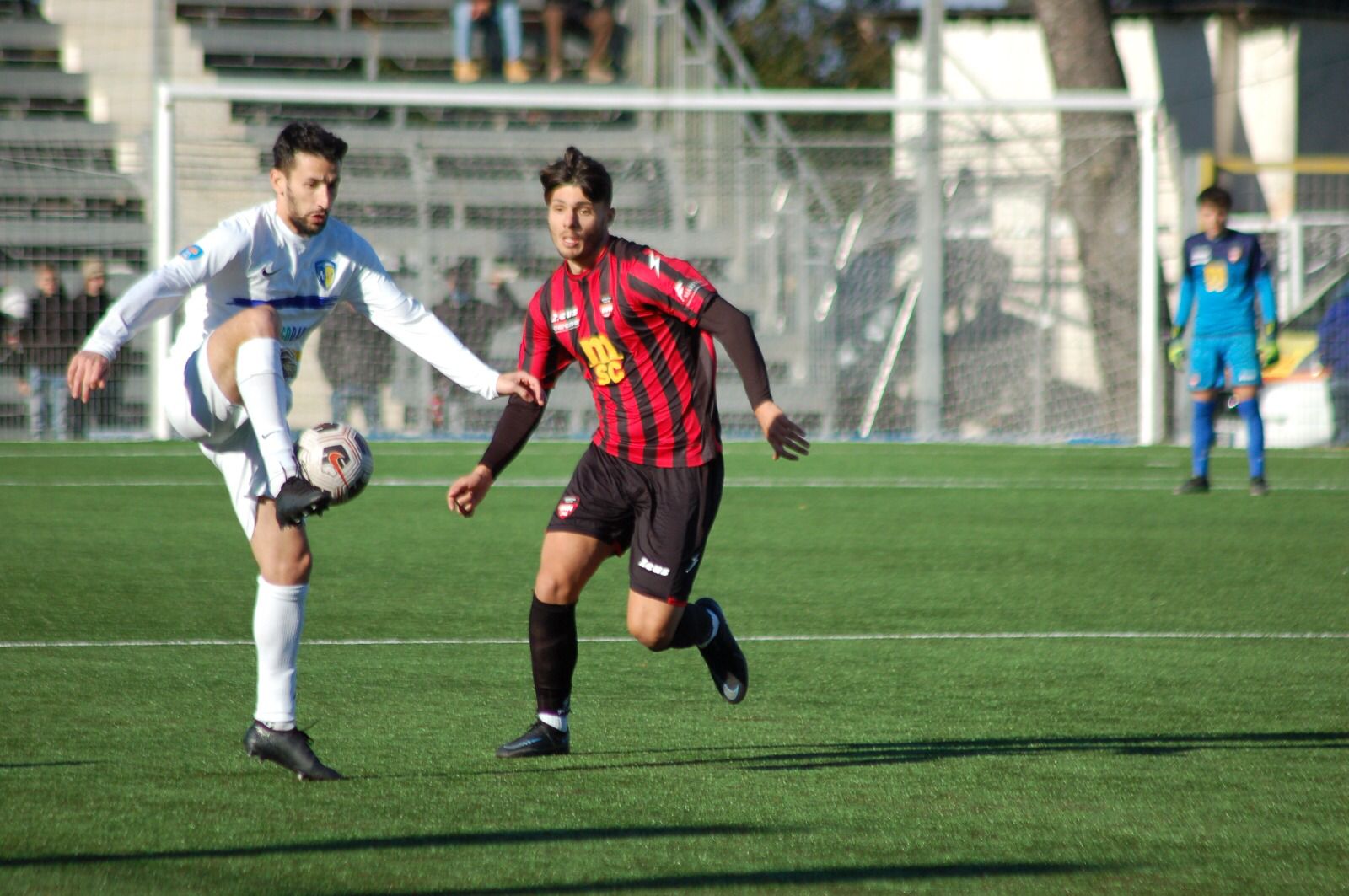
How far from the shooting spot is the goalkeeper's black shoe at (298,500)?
4414 mm

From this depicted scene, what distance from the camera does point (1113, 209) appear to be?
19156 millimetres

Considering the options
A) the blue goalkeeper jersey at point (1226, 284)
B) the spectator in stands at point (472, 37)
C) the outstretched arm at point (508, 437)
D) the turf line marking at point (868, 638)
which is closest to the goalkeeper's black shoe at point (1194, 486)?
the blue goalkeeper jersey at point (1226, 284)

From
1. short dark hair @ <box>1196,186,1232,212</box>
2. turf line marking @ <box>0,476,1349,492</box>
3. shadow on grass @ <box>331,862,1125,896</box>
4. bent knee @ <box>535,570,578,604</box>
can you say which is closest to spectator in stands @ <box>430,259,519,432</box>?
turf line marking @ <box>0,476,1349,492</box>

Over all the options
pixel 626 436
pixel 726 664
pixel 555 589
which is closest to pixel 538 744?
pixel 555 589

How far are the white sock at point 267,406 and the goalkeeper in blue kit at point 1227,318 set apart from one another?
29.3 ft

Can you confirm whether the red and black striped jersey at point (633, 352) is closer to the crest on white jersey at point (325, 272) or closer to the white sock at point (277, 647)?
the crest on white jersey at point (325, 272)

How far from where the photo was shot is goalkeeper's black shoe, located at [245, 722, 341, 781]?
15.0 feet

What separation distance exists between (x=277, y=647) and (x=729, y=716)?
156cm

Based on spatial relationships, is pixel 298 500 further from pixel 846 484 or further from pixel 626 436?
pixel 846 484

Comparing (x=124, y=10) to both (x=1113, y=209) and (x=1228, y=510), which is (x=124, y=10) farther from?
(x=1228, y=510)

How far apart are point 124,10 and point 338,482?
70.1ft

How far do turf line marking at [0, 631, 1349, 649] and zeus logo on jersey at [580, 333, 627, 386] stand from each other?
1.99 m

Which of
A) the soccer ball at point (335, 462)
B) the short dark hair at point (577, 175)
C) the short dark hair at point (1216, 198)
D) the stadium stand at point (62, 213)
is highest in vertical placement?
the stadium stand at point (62, 213)

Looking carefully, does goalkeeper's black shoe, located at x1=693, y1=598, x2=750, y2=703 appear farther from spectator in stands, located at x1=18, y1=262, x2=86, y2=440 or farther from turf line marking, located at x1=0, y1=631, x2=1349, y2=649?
spectator in stands, located at x1=18, y1=262, x2=86, y2=440
